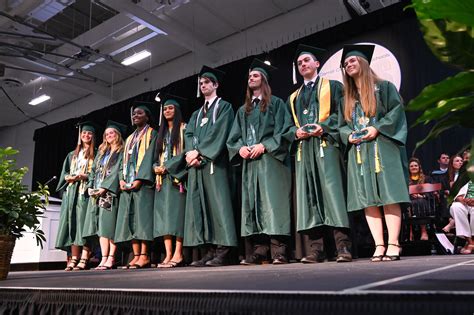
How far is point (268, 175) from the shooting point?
11.0 feet

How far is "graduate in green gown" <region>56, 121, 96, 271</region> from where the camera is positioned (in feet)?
15.3

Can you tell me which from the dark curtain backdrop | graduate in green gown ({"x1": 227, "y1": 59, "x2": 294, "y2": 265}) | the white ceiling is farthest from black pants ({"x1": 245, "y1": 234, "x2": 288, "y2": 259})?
the white ceiling

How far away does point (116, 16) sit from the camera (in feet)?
28.8

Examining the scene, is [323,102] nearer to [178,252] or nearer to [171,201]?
[171,201]

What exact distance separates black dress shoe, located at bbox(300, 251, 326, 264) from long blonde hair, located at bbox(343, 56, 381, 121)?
92 centimetres

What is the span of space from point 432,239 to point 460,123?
5471 mm

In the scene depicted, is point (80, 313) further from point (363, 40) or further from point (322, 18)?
point (322, 18)

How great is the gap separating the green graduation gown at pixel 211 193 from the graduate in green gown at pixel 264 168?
147 millimetres

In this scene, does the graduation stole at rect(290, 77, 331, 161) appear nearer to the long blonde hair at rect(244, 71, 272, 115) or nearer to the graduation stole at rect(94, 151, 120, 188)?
the long blonde hair at rect(244, 71, 272, 115)

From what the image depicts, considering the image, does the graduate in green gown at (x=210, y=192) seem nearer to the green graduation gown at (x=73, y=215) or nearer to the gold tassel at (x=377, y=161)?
the gold tassel at (x=377, y=161)

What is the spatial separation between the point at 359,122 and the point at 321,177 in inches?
17.7

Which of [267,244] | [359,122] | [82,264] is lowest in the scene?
[82,264]

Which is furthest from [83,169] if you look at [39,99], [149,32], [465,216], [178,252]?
[39,99]

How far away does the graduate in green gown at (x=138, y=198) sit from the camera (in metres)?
4.06
